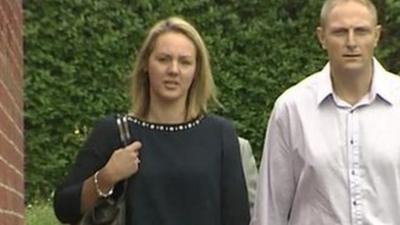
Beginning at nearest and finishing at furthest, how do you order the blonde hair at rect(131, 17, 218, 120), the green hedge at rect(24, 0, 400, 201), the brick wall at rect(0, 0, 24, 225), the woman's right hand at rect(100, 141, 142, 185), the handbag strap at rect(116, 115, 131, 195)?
1. the woman's right hand at rect(100, 141, 142, 185)
2. the handbag strap at rect(116, 115, 131, 195)
3. the blonde hair at rect(131, 17, 218, 120)
4. the brick wall at rect(0, 0, 24, 225)
5. the green hedge at rect(24, 0, 400, 201)

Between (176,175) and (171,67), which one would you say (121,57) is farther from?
(176,175)

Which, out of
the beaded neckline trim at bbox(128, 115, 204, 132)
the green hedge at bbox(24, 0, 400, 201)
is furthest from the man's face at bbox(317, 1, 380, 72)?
the green hedge at bbox(24, 0, 400, 201)

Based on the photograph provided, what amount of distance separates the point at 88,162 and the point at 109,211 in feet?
0.82

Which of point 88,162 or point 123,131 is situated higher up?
point 123,131

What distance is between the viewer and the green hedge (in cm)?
1205

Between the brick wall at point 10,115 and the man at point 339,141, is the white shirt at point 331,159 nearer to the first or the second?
the man at point 339,141

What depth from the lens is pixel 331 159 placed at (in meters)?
5.27

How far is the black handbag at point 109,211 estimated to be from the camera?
17.3 ft

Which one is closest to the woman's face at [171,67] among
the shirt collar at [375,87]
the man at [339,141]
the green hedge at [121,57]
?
the man at [339,141]

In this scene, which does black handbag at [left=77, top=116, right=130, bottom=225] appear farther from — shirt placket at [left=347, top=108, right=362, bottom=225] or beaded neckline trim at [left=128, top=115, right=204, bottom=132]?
shirt placket at [left=347, top=108, right=362, bottom=225]

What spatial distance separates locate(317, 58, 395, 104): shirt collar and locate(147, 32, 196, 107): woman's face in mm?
511

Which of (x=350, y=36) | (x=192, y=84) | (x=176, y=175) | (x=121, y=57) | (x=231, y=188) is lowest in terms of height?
(x=121, y=57)

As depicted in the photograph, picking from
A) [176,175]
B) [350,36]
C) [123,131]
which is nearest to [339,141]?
[350,36]

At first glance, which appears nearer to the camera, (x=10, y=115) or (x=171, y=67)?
(x=171, y=67)
